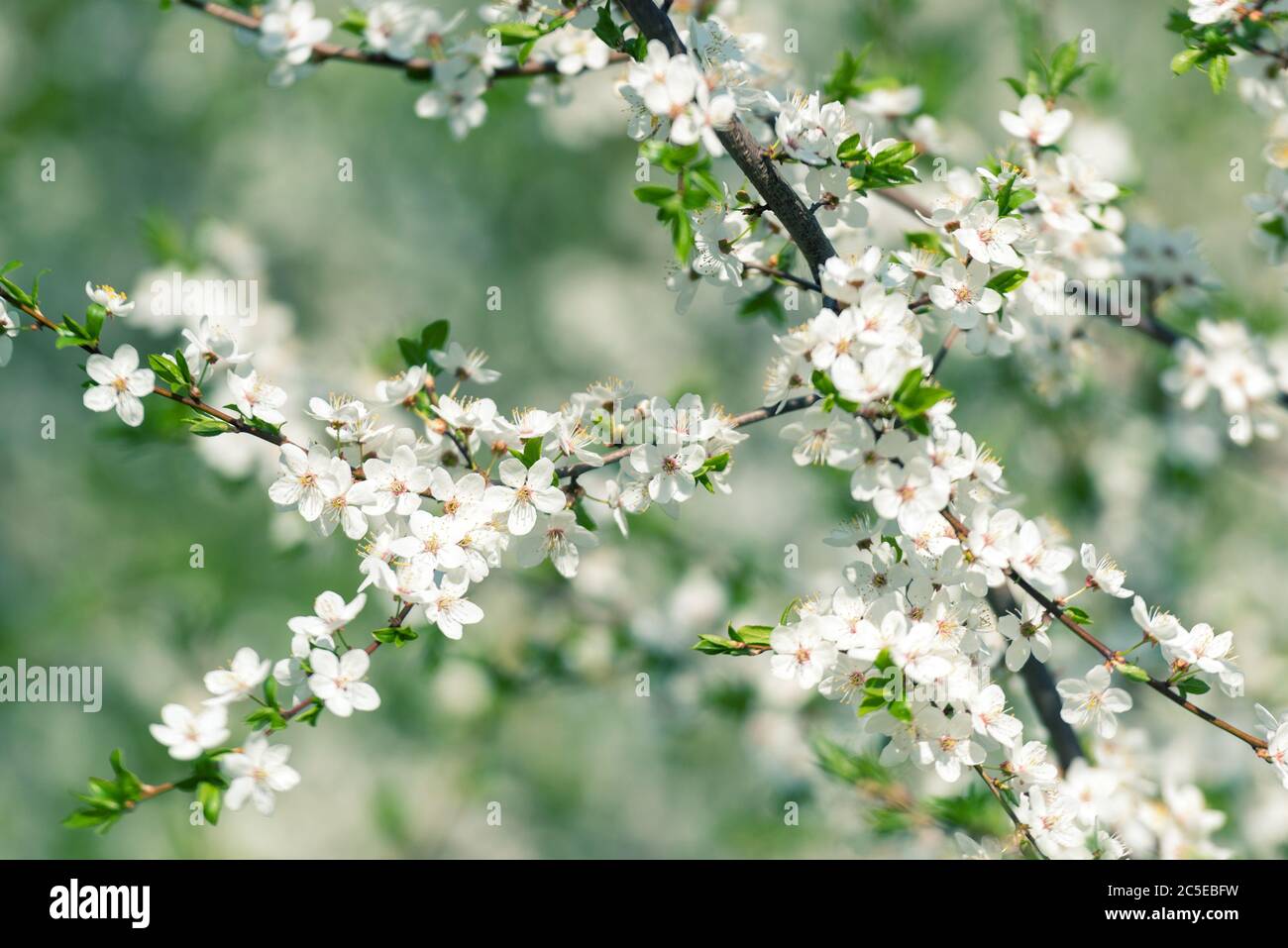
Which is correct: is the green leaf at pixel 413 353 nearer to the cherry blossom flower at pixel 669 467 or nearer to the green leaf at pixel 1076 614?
the cherry blossom flower at pixel 669 467

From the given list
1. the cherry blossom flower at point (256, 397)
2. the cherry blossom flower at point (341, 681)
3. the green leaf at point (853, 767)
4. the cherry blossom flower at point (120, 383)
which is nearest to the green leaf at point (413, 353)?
the cherry blossom flower at point (256, 397)

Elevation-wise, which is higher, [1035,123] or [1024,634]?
[1035,123]

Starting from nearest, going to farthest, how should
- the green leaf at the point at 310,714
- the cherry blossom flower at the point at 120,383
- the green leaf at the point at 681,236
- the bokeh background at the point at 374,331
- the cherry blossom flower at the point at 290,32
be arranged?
the green leaf at the point at 681,236
the green leaf at the point at 310,714
the cherry blossom flower at the point at 120,383
the cherry blossom flower at the point at 290,32
the bokeh background at the point at 374,331

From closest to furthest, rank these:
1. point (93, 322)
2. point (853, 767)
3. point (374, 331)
Answer: 1. point (93, 322)
2. point (853, 767)
3. point (374, 331)

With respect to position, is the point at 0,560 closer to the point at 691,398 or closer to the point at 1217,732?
the point at 691,398

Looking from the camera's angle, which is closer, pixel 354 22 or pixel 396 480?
pixel 396 480

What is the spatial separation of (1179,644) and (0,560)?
17.5ft

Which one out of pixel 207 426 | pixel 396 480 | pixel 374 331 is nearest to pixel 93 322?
pixel 207 426

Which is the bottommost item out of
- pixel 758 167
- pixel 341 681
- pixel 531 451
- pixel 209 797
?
pixel 209 797

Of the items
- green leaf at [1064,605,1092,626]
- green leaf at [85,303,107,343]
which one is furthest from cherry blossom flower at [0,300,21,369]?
green leaf at [1064,605,1092,626]

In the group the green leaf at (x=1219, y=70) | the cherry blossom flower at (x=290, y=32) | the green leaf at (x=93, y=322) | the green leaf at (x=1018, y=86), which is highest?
the cherry blossom flower at (x=290, y=32)

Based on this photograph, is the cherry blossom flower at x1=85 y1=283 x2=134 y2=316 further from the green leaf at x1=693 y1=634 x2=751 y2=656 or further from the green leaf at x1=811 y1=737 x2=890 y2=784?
the green leaf at x1=811 y1=737 x2=890 y2=784

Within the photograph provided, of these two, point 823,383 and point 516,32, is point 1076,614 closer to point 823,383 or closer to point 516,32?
point 823,383

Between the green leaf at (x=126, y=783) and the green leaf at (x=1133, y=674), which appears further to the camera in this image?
the green leaf at (x=1133, y=674)
